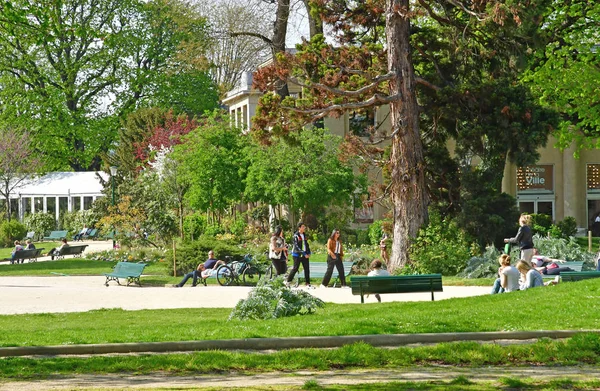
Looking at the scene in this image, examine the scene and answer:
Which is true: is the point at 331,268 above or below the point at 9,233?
below

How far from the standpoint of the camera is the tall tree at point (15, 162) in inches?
2717

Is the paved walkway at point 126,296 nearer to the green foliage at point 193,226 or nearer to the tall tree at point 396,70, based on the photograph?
the tall tree at point 396,70

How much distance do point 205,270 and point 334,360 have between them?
1899 centimetres

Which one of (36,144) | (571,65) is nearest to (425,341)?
(571,65)

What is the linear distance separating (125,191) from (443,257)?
22993mm

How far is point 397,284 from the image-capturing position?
22.1 metres

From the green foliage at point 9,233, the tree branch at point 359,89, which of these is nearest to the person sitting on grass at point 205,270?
the tree branch at point 359,89

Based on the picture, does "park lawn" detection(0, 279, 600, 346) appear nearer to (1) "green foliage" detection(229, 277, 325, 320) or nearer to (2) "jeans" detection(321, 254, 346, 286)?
(1) "green foliage" detection(229, 277, 325, 320)

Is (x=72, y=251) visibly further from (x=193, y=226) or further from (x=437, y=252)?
(x=437, y=252)

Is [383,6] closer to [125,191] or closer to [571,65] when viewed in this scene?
[571,65]

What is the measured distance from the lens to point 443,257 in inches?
1220

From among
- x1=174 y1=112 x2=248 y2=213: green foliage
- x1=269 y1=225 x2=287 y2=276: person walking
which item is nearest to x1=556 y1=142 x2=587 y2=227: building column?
x1=174 y1=112 x2=248 y2=213: green foliage

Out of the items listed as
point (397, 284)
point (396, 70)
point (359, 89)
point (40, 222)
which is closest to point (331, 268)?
point (359, 89)

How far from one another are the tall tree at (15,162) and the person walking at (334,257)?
4199cm
